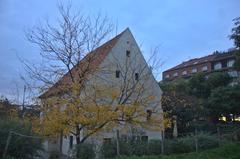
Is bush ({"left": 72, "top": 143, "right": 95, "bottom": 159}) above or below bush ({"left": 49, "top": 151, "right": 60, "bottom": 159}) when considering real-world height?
above

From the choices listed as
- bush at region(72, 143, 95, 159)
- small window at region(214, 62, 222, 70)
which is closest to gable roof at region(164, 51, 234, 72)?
small window at region(214, 62, 222, 70)

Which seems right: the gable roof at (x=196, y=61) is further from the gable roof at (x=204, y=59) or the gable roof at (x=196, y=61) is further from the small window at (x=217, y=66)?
the small window at (x=217, y=66)

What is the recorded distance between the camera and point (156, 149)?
57.8 feet

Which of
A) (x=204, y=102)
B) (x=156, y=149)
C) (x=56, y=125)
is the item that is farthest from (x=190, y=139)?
(x=204, y=102)

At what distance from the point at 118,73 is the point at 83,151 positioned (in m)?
8.83

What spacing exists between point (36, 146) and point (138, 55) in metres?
13.7

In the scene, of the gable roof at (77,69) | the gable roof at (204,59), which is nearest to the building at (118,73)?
the gable roof at (77,69)

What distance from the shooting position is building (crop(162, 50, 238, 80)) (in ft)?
212

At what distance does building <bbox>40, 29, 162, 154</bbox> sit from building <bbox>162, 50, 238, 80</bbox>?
3647 centimetres

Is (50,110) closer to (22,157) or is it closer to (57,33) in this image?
(22,157)

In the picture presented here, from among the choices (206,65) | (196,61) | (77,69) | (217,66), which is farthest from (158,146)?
(196,61)

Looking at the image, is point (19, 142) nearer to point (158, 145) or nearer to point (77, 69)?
point (77, 69)

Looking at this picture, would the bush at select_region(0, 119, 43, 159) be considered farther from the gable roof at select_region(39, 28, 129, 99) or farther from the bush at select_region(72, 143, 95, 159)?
the gable roof at select_region(39, 28, 129, 99)

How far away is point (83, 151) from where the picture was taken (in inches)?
587
